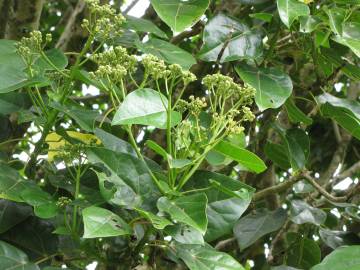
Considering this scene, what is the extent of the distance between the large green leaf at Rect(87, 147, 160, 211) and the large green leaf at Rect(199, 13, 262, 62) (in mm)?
345

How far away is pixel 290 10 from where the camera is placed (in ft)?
3.99

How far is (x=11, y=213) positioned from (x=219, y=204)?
408mm

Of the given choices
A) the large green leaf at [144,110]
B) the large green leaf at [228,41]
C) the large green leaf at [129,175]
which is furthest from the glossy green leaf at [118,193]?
the large green leaf at [228,41]

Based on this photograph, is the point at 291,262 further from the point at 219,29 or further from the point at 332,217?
the point at 219,29

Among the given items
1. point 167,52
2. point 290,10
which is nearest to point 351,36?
point 290,10

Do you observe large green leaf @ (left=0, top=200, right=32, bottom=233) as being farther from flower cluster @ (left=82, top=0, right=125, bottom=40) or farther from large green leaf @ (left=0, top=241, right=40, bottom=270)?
flower cluster @ (left=82, top=0, right=125, bottom=40)

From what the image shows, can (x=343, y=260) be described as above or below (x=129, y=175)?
below

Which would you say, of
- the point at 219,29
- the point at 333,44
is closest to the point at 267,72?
the point at 219,29

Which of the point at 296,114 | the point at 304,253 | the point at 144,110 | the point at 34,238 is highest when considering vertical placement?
the point at 144,110

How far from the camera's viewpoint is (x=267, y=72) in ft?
4.43

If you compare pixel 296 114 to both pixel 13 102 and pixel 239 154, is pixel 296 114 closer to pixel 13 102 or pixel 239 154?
pixel 239 154

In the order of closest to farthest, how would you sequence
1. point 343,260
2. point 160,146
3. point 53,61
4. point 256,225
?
1. point 343,260
2. point 53,61
3. point 160,146
4. point 256,225

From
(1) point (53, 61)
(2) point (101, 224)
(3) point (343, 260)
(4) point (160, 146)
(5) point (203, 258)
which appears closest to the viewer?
(2) point (101, 224)

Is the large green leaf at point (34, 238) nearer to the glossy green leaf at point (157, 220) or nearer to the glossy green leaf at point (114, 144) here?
the glossy green leaf at point (114, 144)
